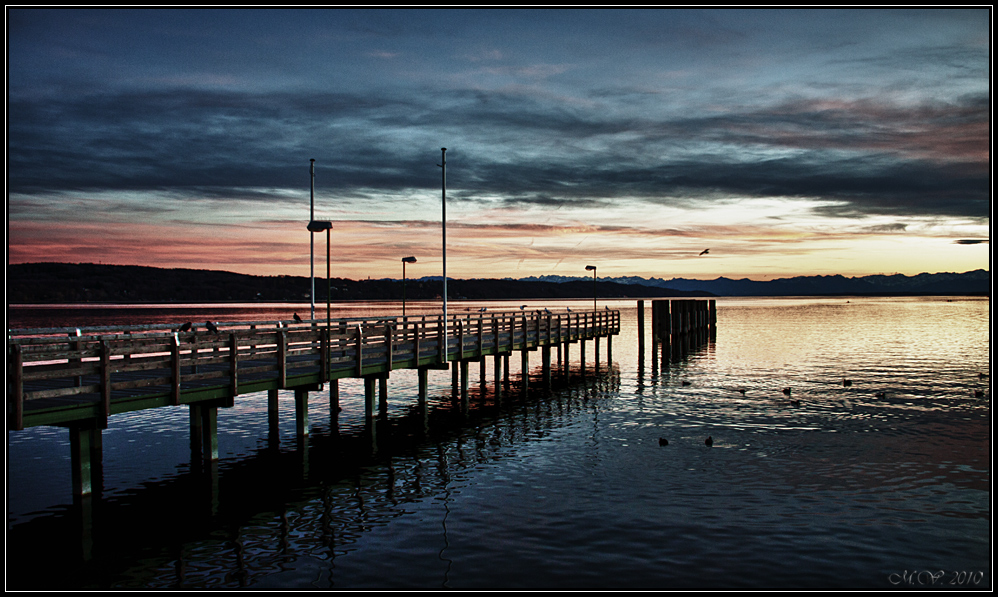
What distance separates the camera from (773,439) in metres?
22.2

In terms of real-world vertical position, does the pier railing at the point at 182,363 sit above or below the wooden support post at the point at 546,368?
above

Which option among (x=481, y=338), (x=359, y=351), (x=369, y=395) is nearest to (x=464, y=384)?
(x=481, y=338)

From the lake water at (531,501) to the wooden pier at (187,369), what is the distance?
5.70 ft

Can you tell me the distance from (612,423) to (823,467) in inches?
325

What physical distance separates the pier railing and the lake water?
2223mm

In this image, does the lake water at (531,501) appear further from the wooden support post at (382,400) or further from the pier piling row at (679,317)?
the pier piling row at (679,317)

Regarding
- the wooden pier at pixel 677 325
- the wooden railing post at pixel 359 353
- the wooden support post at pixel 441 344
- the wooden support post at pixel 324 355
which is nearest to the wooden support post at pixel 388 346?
the wooden railing post at pixel 359 353

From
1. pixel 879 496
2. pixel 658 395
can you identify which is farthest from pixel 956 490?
pixel 658 395

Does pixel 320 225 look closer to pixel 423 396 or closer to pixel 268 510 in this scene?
pixel 423 396

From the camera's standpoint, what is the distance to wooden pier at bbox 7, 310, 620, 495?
14.8 meters

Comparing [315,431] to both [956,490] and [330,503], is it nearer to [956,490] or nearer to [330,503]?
[330,503]

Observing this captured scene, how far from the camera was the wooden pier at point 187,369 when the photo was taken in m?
14.8

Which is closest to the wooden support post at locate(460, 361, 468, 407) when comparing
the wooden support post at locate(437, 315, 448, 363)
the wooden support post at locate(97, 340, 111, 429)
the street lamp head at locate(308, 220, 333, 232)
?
the wooden support post at locate(437, 315, 448, 363)

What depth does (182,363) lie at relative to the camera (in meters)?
17.4
